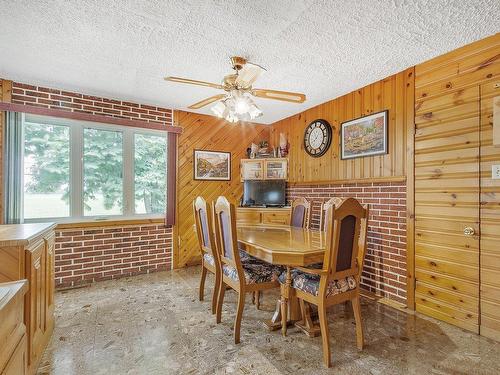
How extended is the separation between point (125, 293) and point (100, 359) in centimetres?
121

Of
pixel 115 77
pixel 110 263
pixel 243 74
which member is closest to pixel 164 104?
pixel 115 77

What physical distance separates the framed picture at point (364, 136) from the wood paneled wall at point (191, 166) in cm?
181

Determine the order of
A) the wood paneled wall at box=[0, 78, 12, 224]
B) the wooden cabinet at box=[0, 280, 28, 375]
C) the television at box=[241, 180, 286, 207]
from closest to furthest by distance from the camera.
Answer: the wooden cabinet at box=[0, 280, 28, 375] → the wood paneled wall at box=[0, 78, 12, 224] → the television at box=[241, 180, 286, 207]

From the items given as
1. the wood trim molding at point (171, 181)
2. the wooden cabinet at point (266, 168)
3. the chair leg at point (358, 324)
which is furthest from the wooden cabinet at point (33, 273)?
the wooden cabinet at point (266, 168)

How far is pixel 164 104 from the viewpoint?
12.2 ft

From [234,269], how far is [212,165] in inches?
94.7

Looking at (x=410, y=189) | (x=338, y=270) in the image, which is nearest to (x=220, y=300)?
(x=338, y=270)

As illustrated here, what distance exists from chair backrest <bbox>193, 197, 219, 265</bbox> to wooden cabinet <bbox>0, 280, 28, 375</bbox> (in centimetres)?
149

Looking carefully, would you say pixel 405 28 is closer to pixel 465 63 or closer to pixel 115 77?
pixel 465 63

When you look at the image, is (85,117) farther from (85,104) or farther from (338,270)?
(338,270)

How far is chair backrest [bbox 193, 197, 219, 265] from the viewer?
2.37m

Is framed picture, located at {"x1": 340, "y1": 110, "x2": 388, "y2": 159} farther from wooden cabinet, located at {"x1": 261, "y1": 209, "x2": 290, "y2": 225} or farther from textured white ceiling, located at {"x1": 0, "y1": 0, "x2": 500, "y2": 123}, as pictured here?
wooden cabinet, located at {"x1": 261, "y1": 209, "x2": 290, "y2": 225}

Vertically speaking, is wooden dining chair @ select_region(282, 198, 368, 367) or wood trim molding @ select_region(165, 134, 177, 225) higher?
wood trim molding @ select_region(165, 134, 177, 225)

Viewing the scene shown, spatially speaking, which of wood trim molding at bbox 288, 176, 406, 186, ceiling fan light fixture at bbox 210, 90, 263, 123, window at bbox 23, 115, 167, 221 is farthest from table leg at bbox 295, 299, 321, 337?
window at bbox 23, 115, 167, 221
